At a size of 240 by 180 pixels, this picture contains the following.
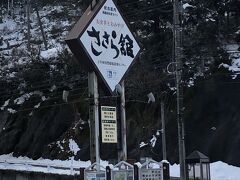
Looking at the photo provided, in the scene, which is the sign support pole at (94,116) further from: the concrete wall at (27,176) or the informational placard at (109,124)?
the concrete wall at (27,176)

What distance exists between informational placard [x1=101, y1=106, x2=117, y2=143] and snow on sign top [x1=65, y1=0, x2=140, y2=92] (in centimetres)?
38

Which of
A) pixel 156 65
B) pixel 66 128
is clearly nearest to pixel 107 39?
pixel 156 65

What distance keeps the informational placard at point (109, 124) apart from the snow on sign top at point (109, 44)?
384 millimetres

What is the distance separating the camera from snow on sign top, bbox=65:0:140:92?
8359 millimetres

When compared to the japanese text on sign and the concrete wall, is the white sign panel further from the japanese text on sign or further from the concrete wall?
the concrete wall

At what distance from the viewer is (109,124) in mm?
8461

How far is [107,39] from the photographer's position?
862 cm

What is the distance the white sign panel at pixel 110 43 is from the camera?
8.38 m

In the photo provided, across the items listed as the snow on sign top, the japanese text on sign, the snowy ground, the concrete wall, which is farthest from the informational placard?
the concrete wall

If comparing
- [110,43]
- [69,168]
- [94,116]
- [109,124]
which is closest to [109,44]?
[110,43]

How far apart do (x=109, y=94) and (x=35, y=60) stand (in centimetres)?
3518

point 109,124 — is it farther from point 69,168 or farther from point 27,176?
point 27,176

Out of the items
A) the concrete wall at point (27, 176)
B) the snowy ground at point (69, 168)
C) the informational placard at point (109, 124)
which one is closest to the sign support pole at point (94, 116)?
the informational placard at point (109, 124)

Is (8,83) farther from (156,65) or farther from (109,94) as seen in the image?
(109,94)
